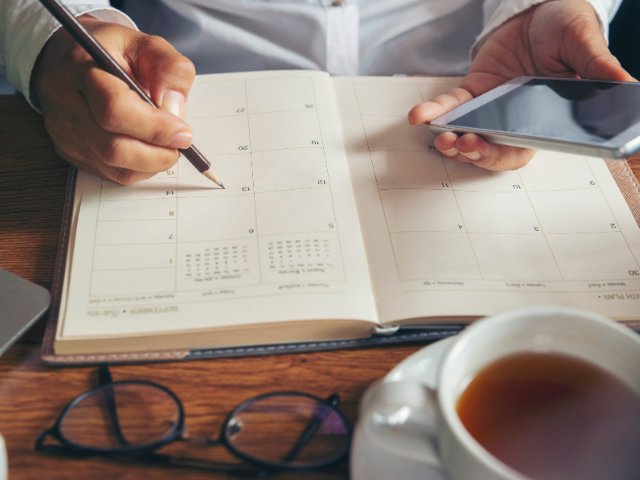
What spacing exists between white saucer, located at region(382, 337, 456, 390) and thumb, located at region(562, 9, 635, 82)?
16.4 inches

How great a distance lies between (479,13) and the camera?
0.88 metres

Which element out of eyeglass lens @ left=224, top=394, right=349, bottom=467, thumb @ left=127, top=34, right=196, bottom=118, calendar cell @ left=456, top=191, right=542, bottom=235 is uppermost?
thumb @ left=127, top=34, right=196, bottom=118

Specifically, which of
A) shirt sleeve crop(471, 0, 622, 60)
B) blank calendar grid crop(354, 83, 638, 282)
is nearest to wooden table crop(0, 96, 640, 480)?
blank calendar grid crop(354, 83, 638, 282)

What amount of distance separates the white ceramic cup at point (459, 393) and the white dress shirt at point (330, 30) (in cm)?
58

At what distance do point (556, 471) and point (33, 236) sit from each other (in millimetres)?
522

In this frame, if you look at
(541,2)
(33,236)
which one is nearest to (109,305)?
(33,236)

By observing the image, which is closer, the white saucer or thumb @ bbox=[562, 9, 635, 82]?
the white saucer

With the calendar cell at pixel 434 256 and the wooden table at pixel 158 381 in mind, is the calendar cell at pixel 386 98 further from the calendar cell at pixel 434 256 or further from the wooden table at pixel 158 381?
the wooden table at pixel 158 381

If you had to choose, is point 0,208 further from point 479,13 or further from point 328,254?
point 479,13

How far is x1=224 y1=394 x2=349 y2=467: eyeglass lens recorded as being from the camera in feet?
1.17

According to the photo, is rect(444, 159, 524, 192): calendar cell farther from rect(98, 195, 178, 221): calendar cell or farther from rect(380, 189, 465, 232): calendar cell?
rect(98, 195, 178, 221): calendar cell

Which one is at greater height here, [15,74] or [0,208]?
[15,74]

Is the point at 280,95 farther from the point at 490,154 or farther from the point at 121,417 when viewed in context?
the point at 121,417

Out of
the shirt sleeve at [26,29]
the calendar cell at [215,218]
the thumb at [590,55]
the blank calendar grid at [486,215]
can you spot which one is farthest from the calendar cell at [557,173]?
the shirt sleeve at [26,29]
